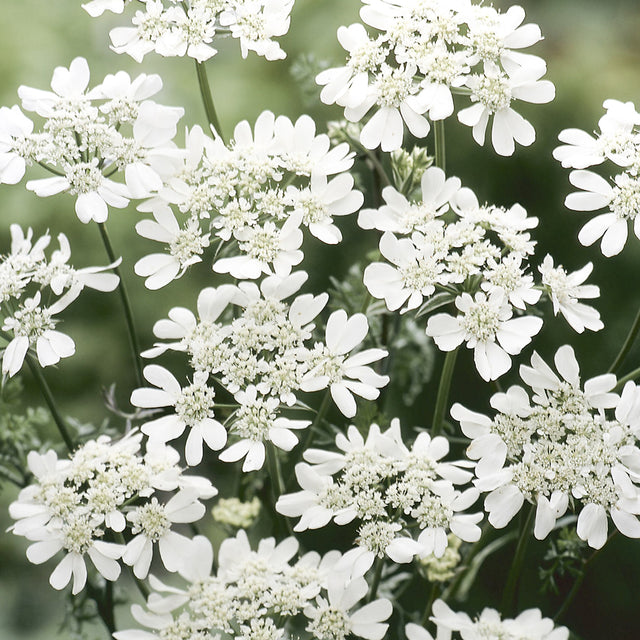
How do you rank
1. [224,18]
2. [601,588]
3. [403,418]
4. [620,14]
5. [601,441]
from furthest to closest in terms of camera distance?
[620,14] < [403,418] < [601,588] < [224,18] < [601,441]

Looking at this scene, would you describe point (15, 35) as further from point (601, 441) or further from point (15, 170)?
point (601, 441)

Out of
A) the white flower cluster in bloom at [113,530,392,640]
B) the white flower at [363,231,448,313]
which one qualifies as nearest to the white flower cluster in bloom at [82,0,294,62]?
the white flower at [363,231,448,313]

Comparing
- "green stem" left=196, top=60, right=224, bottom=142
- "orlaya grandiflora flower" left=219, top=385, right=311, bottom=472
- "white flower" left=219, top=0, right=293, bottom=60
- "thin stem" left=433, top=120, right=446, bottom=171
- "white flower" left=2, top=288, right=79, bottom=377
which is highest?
"white flower" left=219, top=0, right=293, bottom=60

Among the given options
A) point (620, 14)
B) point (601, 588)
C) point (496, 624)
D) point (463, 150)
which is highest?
point (620, 14)

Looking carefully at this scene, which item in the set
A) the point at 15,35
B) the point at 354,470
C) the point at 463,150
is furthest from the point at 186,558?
the point at 15,35

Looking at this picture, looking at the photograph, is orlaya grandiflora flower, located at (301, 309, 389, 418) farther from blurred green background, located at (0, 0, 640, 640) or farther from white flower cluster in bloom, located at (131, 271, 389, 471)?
blurred green background, located at (0, 0, 640, 640)

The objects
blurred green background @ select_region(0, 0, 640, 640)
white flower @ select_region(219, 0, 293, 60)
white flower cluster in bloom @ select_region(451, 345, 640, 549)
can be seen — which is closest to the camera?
white flower cluster in bloom @ select_region(451, 345, 640, 549)

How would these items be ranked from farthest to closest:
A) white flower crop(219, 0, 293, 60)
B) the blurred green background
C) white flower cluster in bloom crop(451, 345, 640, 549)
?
1. the blurred green background
2. white flower crop(219, 0, 293, 60)
3. white flower cluster in bloom crop(451, 345, 640, 549)
